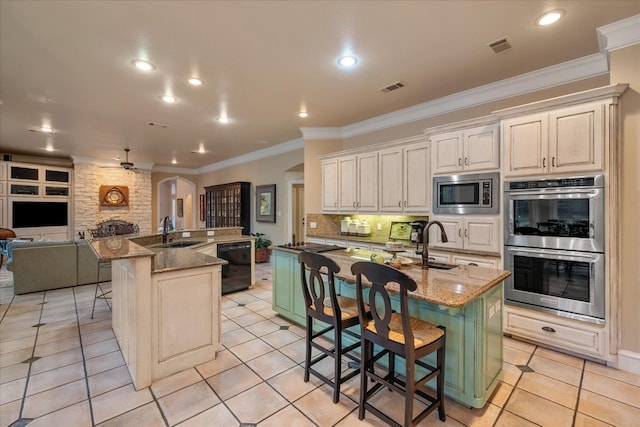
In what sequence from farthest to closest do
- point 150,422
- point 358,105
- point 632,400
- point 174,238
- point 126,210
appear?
point 126,210 < point 174,238 < point 358,105 < point 632,400 < point 150,422

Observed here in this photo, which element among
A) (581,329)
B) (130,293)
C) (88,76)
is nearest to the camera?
(130,293)

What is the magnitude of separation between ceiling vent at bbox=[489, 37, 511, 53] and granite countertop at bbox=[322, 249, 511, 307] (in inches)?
81.5

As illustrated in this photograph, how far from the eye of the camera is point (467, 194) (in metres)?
3.36

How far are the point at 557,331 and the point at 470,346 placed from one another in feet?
4.90

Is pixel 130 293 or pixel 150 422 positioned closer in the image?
pixel 150 422

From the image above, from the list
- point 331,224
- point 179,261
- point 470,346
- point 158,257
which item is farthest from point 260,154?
point 470,346

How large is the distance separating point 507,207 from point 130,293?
3.68m

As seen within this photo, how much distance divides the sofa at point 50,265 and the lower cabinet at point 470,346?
15.7 feet

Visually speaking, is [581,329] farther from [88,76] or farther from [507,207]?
[88,76]

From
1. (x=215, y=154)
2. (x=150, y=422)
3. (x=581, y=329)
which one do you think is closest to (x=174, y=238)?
(x=150, y=422)

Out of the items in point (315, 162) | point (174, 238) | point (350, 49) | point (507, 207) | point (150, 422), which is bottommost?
point (150, 422)

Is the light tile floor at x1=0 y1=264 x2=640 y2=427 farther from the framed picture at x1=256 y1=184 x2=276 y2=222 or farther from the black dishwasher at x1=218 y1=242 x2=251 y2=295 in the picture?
the framed picture at x1=256 y1=184 x2=276 y2=222

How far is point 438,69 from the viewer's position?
3154 mm

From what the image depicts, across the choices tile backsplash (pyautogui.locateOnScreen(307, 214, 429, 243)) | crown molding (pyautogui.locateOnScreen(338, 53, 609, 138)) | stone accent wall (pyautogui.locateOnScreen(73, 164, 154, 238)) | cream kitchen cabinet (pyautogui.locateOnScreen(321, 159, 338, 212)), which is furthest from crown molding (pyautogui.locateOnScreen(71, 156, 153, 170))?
crown molding (pyautogui.locateOnScreen(338, 53, 609, 138))
